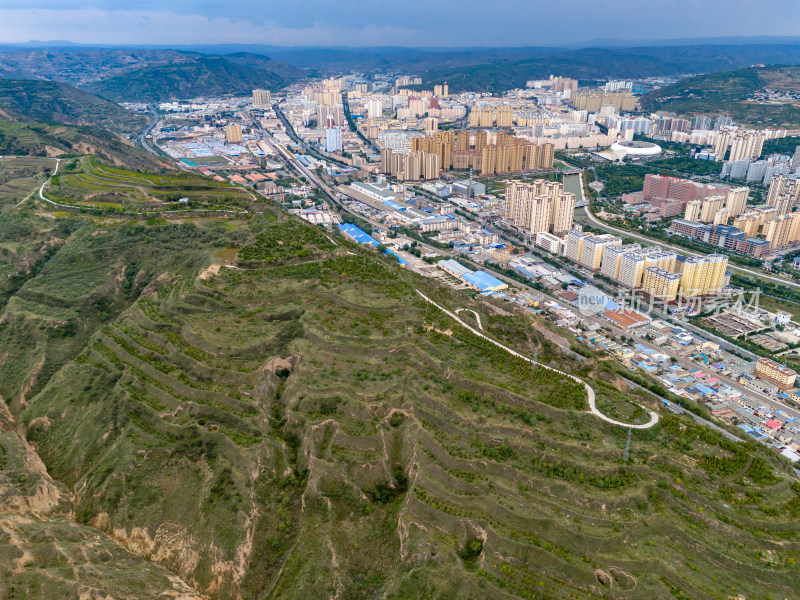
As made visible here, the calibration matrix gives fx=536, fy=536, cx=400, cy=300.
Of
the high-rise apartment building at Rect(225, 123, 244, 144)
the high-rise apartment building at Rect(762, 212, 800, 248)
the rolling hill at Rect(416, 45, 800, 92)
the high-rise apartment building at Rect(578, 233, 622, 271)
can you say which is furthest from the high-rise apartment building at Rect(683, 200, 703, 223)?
the rolling hill at Rect(416, 45, 800, 92)

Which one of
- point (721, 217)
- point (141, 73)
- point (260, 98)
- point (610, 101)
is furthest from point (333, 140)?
point (141, 73)

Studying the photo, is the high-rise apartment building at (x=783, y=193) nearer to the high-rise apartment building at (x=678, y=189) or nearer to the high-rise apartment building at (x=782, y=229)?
the high-rise apartment building at (x=678, y=189)

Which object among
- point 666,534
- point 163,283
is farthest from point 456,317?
point 163,283

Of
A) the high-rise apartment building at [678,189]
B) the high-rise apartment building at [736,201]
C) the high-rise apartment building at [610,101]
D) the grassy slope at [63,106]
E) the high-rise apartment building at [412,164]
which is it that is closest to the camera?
the high-rise apartment building at [736,201]

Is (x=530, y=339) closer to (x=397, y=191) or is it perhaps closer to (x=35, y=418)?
(x=35, y=418)

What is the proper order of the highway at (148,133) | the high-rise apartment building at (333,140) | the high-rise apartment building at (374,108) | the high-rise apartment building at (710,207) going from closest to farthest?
1. the high-rise apartment building at (710,207)
2. the highway at (148,133)
3. the high-rise apartment building at (333,140)
4. the high-rise apartment building at (374,108)

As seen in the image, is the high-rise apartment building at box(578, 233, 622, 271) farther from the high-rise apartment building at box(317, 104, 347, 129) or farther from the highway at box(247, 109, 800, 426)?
the high-rise apartment building at box(317, 104, 347, 129)

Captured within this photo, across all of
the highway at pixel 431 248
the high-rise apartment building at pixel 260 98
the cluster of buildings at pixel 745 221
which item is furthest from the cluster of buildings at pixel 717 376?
the high-rise apartment building at pixel 260 98
